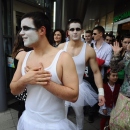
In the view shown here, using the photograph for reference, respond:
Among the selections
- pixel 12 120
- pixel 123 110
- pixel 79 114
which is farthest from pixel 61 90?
pixel 12 120

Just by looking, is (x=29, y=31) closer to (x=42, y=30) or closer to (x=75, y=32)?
(x=42, y=30)

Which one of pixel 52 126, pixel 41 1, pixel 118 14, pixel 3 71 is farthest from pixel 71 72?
pixel 118 14

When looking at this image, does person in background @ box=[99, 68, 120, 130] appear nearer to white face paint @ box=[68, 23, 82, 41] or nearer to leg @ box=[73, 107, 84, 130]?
leg @ box=[73, 107, 84, 130]

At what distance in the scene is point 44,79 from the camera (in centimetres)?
97

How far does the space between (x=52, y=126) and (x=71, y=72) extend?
47cm

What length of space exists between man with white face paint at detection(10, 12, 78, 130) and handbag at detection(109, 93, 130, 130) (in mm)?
670

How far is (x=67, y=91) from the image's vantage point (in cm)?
104

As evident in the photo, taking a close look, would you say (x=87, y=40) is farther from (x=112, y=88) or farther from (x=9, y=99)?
(x=9, y=99)

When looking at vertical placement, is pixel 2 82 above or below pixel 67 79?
below

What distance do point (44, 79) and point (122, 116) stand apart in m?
1.12

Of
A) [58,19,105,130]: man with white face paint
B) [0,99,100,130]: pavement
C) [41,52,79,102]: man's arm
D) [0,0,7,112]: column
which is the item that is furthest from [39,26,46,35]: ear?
[0,99,100,130]: pavement

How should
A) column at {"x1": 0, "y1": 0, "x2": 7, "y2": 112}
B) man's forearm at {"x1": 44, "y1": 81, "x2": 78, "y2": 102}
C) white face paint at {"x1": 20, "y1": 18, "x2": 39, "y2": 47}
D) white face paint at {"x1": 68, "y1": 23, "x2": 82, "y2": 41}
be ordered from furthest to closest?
column at {"x1": 0, "y1": 0, "x2": 7, "y2": 112} < white face paint at {"x1": 68, "y1": 23, "x2": 82, "y2": 41} < white face paint at {"x1": 20, "y1": 18, "x2": 39, "y2": 47} < man's forearm at {"x1": 44, "y1": 81, "x2": 78, "y2": 102}

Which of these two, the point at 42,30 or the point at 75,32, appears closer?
the point at 42,30

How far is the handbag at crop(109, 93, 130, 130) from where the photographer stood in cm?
154
